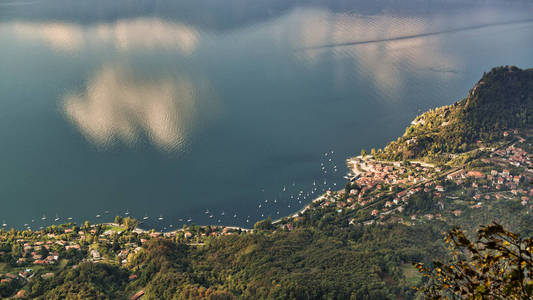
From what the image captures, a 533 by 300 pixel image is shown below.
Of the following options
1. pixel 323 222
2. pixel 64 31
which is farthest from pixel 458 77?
pixel 64 31

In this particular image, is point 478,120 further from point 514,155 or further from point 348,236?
point 348,236

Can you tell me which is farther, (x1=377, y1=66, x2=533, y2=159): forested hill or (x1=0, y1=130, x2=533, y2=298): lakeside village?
(x1=377, y1=66, x2=533, y2=159): forested hill

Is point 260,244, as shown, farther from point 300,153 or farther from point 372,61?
point 372,61

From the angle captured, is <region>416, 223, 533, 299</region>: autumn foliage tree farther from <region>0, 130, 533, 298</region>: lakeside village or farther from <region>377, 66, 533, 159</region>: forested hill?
<region>377, 66, 533, 159</region>: forested hill

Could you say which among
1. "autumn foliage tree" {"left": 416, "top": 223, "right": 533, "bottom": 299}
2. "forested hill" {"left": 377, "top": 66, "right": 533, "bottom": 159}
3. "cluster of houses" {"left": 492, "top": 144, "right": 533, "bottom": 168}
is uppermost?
"forested hill" {"left": 377, "top": 66, "right": 533, "bottom": 159}

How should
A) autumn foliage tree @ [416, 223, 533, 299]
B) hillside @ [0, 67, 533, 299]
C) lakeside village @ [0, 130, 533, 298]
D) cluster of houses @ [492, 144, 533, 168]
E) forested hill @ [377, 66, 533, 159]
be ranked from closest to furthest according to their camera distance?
autumn foliage tree @ [416, 223, 533, 299] → hillside @ [0, 67, 533, 299] → lakeside village @ [0, 130, 533, 298] → cluster of houses @ [492, 144, 533, 168] → forested hill @ [377, 66, 533, 159]

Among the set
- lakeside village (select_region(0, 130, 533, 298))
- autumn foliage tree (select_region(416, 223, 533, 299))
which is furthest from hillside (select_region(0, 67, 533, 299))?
autumn foliage tree (select_region(416, 223, 533, 299))

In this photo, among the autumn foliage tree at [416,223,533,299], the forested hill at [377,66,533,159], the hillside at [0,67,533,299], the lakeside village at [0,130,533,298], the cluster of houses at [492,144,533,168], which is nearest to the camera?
the autumn foliage tree at [416,223,533,299]
